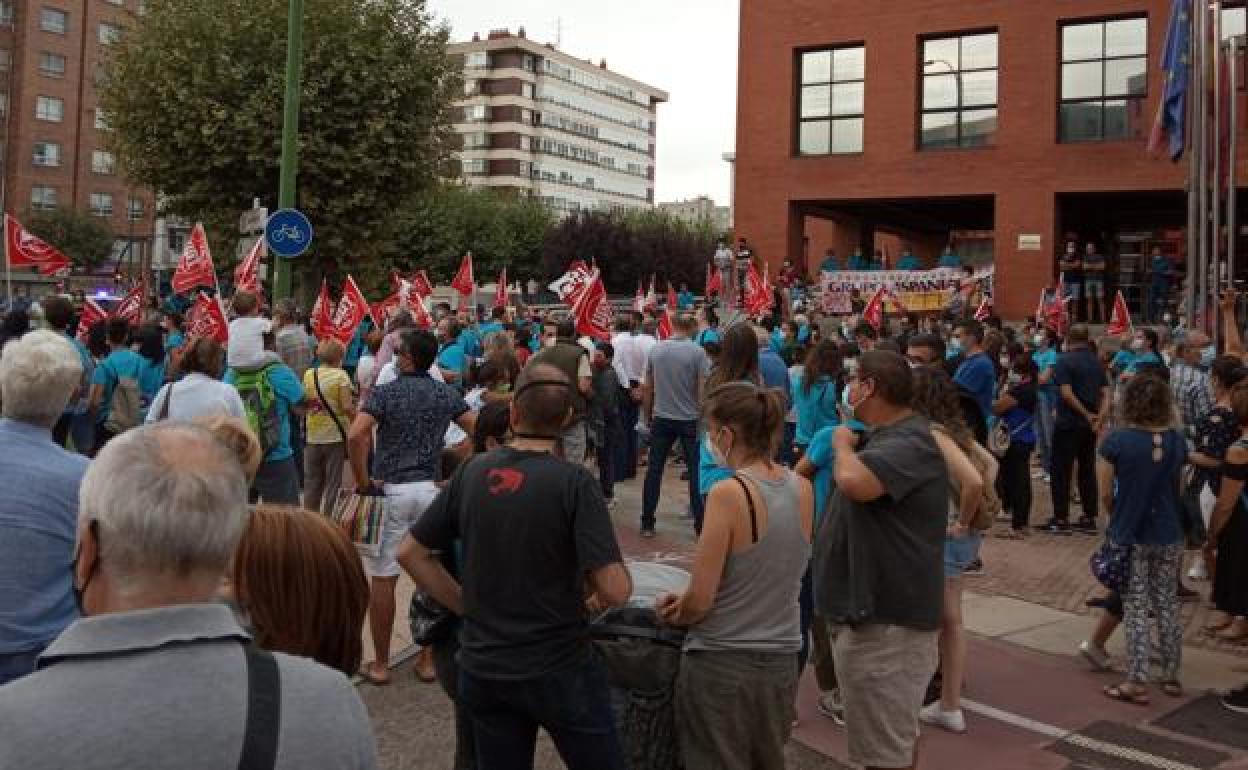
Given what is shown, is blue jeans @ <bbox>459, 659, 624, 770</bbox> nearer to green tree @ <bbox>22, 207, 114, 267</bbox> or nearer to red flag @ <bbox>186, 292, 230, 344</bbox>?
red flag @ <bbox>186, 292, 230, 344</bbox>

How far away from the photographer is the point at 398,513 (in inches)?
239

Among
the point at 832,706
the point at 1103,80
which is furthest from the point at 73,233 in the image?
the point at 832,706

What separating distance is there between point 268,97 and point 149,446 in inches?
941

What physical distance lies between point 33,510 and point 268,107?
2193 centimetres

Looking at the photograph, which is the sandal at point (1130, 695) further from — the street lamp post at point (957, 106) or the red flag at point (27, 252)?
the street lamp post at point (957, 106)

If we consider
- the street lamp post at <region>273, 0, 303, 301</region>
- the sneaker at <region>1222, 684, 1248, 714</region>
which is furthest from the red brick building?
the sneaker at <region>1222, 684, 1248, 714</region>

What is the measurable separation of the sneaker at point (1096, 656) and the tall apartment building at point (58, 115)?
67.3 metres

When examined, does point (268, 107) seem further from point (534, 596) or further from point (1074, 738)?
point (534, 596)

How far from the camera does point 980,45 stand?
27.6 metres

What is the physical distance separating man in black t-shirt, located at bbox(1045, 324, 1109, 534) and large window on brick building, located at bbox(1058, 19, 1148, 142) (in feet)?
54.7

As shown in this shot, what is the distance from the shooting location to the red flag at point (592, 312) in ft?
44.9

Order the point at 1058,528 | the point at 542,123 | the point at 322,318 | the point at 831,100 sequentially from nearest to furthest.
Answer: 1. the point at 1058,528
2. the point at 322,318
3. the point at 831,100
4. the point at 542,123

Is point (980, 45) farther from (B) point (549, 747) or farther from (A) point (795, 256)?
(B) point (549, 747)

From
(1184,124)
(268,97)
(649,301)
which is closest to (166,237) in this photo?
(268,97)
